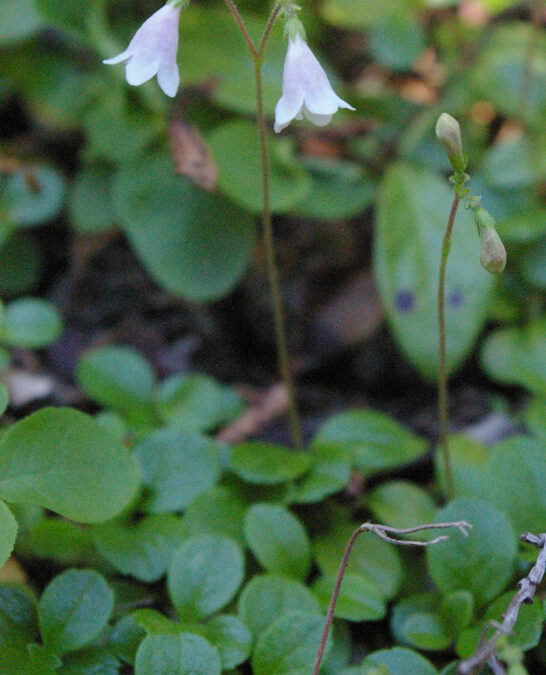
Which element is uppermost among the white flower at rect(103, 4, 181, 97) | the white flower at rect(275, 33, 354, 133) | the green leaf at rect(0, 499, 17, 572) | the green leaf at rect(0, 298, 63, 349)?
the white flower at rect(103, 4, 181, 97)

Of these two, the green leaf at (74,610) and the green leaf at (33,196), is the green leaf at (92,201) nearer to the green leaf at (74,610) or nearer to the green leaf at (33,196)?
the green leaf at (33,196)

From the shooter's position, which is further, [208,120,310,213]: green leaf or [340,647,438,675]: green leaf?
[208,120,310,213]: green leaf

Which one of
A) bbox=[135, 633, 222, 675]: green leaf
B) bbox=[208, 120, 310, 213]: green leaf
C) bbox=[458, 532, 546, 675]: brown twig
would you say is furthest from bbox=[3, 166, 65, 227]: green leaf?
bbox=[458, 532, 546, 675]: brown twig

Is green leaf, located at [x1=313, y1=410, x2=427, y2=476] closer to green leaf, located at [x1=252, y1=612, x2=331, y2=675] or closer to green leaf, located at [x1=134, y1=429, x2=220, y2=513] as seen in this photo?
green leaf, located at [x1=134, y1=429, x2=220, y2=513]

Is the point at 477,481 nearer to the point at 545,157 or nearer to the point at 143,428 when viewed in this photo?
the point at 143,428

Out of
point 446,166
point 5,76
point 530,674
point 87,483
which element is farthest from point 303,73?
point 5,76

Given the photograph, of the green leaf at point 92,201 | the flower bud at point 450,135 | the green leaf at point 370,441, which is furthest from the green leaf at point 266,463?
the green leaf at point 92,201
